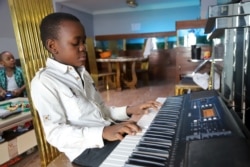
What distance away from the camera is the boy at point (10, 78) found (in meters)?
2.82

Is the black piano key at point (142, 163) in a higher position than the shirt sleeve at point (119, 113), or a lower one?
higher

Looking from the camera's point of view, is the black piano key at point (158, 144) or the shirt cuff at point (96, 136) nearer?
the black piano key at point (158, 144)

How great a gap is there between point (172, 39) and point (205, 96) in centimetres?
551

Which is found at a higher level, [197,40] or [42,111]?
[197,40]

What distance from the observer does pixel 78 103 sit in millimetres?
883

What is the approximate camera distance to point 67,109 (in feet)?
2.84

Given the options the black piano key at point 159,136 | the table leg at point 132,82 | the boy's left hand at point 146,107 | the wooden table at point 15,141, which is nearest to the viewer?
the black piano key at point 159,136

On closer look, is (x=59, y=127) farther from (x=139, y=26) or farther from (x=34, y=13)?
(x=139, y=26)

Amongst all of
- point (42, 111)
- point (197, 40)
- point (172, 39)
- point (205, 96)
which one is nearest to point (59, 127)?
point (42, 111)

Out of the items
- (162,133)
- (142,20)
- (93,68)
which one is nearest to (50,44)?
(162,133)

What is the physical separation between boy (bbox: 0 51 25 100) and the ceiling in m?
2.74

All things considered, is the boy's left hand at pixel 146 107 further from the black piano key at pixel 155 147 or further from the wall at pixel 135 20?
the wall at pixel 135 20

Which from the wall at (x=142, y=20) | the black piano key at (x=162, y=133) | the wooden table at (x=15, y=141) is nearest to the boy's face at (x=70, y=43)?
the black piano key at (x=162, y=133)

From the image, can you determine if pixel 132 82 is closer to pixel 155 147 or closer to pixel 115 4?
pixel 115 4
